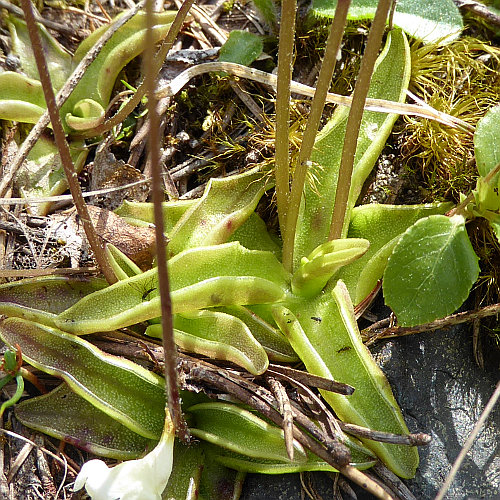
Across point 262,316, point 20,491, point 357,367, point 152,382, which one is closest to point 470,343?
point 357,367

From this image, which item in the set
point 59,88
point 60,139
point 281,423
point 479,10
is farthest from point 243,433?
point 479,10

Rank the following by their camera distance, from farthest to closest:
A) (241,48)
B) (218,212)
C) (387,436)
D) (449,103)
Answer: (241,48), (449,103), (218,212), (387,436)

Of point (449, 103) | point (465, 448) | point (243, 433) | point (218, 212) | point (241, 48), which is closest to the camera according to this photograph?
point (465, 448)

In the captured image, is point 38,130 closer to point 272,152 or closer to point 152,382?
point 272,152

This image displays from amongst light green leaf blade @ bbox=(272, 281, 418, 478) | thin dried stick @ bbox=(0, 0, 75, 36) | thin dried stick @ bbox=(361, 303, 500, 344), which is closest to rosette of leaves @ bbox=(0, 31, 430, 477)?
light green leaf blade @ bbox=(272, 281, 418, 478)

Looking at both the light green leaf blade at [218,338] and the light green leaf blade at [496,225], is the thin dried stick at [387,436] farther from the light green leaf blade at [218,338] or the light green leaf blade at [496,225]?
the light green leaf blade at [496,225]

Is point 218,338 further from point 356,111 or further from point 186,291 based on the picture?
point 356,111

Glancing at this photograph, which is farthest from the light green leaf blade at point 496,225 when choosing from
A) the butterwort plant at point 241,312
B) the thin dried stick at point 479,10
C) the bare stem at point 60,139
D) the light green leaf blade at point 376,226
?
the bare stem at point 60,139
